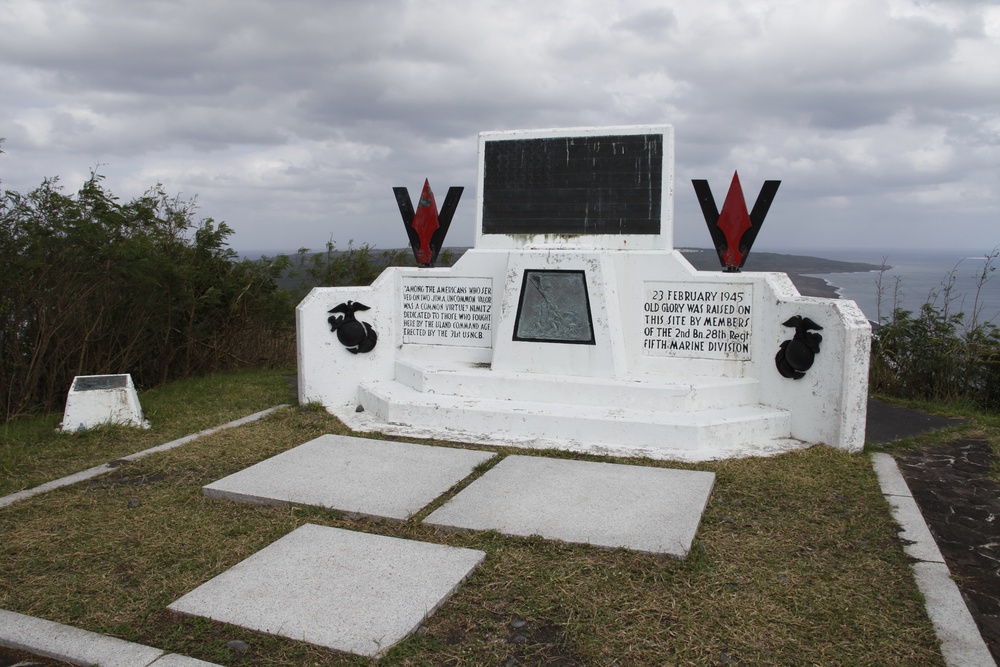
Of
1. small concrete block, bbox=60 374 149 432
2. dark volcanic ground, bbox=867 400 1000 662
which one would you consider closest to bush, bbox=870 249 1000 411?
dark volcanic ground, bbox=867 400 1000 662

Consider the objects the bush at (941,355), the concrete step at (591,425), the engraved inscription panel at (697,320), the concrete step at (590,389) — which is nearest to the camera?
the concrete step at (591,425)

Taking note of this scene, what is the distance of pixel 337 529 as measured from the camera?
355cm

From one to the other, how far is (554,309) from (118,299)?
3943mm

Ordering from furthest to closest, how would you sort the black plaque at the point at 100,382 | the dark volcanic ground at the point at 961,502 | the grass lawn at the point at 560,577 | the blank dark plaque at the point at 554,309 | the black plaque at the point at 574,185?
the black plaque at the point at 574,185 < the blank dark plaque at the point at 554,309 < the black plaque at the point at 100,382 < the dark volcanic ground at the point at 961,502 < the grass lawn at the point at 560,577

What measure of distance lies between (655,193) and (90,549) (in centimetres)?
472

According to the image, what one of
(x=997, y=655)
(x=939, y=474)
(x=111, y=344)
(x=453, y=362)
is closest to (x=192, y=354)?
(x=111, y=344)

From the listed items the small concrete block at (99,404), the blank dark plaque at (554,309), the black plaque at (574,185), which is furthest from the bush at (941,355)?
the small concrete block at (99,404)

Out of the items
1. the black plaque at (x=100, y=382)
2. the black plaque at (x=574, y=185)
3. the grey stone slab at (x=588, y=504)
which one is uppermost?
the black plaque at (x=574, y=185)

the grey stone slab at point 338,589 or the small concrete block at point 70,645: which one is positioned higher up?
the grey stone slab at point 338,589

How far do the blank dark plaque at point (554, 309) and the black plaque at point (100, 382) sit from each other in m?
3.14

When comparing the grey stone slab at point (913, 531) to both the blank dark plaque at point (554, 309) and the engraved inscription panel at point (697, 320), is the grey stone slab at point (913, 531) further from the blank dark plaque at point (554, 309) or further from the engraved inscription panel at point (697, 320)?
the blank dark plaque at point (554, 309)

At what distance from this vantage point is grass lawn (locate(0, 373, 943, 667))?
8.34ft

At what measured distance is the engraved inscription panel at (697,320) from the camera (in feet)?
18.8

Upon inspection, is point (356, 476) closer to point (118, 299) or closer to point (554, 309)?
point (554, 309)
